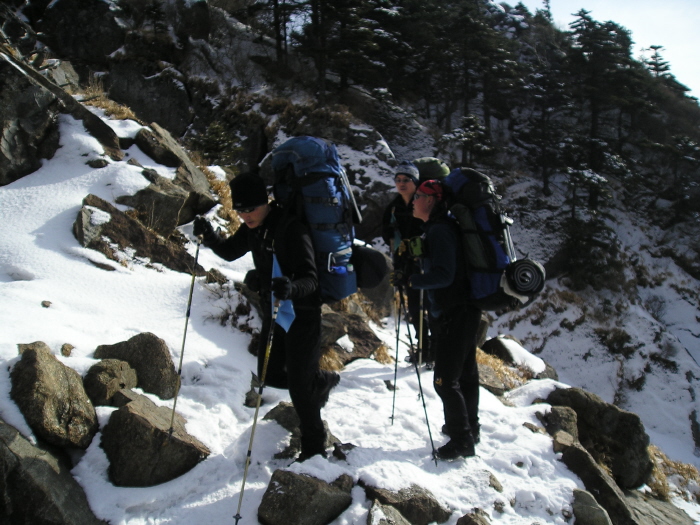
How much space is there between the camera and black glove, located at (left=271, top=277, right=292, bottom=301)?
2.56 metres

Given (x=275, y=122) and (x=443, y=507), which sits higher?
(x=275, y=122)

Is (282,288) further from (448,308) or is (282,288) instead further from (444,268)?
(448,308)

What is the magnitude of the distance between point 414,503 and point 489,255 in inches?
70.0

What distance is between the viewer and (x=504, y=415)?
4.55m

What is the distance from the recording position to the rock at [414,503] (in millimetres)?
2934

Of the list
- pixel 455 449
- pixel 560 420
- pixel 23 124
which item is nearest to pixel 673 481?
pixel 560 420

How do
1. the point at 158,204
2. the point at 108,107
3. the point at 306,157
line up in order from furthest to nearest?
the point at 108,107
the point at 158,204
the point at 306,157

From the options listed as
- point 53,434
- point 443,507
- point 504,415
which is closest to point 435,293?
point 443,507

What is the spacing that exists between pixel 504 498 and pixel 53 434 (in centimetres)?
308

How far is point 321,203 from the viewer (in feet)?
10.2

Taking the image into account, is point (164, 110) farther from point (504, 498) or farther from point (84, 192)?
point (504, 498)

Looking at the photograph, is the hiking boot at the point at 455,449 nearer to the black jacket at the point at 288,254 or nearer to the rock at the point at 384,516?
the rock at the point at 384,516

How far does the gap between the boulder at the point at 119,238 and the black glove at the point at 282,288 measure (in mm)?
3299

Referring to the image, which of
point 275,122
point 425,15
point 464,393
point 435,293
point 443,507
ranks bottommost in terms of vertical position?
point 443,507
